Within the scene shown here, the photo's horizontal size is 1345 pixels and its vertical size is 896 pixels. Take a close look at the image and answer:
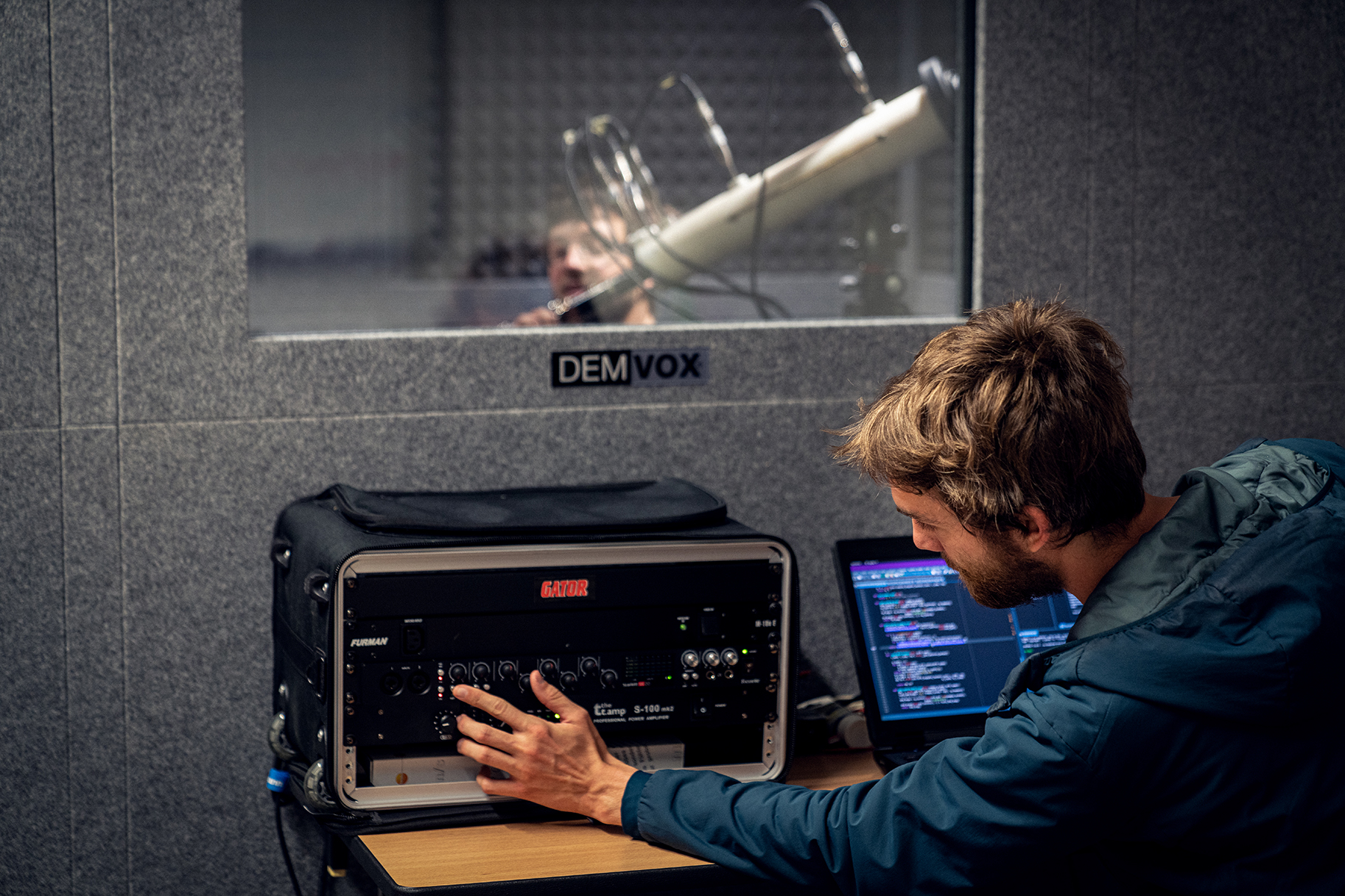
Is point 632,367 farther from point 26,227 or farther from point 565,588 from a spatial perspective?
point 26,227

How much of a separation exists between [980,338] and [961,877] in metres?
0.42

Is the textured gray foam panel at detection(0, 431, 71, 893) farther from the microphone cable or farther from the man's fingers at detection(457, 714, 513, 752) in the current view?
the man's fingers at detection(457, 714, 513, 752)

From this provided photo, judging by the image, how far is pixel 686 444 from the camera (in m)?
1.56

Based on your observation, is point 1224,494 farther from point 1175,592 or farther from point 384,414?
point 384,414

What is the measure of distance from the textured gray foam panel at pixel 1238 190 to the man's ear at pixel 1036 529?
2.71 ft

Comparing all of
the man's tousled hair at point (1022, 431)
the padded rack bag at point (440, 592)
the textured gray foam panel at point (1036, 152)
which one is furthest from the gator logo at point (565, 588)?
the textured gray foam panel at point (1036, 152)

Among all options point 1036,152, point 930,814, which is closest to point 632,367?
point 1036,152

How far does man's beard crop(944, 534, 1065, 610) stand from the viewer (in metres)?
0.98

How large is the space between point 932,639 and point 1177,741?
1.84 ft

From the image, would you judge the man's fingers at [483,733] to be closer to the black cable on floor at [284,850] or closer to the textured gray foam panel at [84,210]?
the black cable on floor at [284,850]

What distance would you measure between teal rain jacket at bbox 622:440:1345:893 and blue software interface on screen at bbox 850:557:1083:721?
1.34ft

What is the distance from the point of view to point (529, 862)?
3.55 ft

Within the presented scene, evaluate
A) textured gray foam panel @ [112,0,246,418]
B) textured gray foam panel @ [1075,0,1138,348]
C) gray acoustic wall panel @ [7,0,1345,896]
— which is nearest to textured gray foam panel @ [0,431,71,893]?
gray acoustic wall panel @ [7,0,1345,896]

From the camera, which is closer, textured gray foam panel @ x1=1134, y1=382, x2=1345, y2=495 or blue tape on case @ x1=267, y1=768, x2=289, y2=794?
blue tape on case @ x1=267, y1=768, x2=289, y2=794
